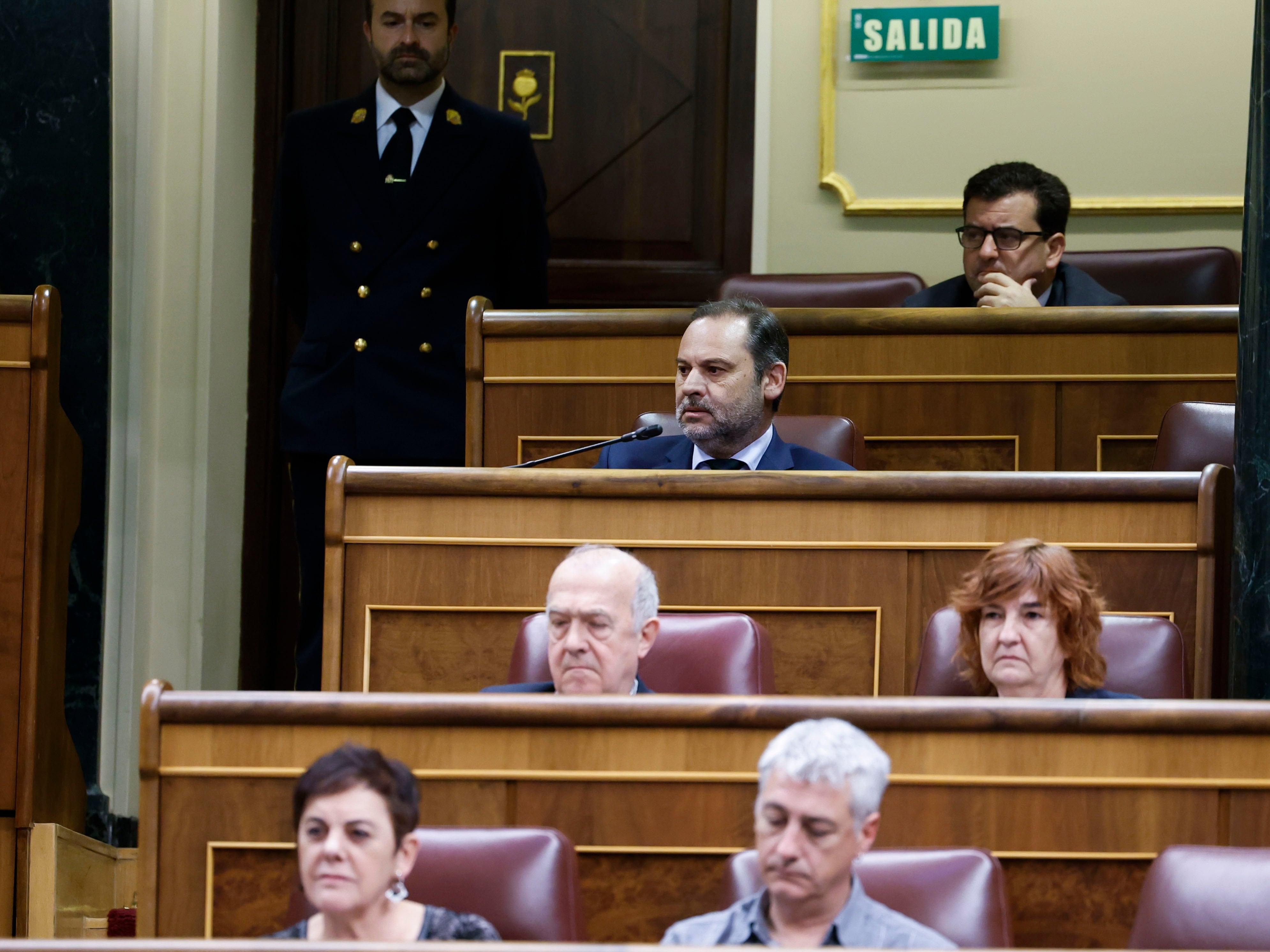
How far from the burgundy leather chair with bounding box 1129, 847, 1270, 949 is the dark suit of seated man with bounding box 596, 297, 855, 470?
3.04 feet

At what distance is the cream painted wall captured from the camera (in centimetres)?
281

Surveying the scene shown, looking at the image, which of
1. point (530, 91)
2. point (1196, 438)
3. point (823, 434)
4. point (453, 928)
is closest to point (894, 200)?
point (530, 91)

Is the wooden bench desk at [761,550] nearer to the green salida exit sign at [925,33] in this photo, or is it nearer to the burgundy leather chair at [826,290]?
the burgundy leather chair at [826,290]

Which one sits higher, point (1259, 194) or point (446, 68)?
point (446, 68)

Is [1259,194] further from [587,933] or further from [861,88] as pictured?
[861,88]

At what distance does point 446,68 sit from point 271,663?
46.8 inches

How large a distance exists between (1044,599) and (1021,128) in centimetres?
186

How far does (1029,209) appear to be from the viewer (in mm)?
2605

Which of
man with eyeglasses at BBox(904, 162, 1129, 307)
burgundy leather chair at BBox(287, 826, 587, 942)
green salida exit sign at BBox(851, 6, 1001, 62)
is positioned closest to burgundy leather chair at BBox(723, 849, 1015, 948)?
burgundy leather chair at BBox(287, 826, 587, 942)

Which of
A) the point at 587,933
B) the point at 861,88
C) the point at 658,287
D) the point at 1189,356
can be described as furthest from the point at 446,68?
the point at 587,933

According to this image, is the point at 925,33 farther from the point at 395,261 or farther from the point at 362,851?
the point at 362,851

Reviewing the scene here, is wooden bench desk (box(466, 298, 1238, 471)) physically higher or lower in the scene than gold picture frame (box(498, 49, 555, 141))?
lower

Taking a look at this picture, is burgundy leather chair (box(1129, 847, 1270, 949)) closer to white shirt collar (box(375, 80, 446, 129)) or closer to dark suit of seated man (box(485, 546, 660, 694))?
dark suit of seated man (box(485, 546, 660, 694))

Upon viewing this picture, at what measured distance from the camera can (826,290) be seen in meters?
2.85
